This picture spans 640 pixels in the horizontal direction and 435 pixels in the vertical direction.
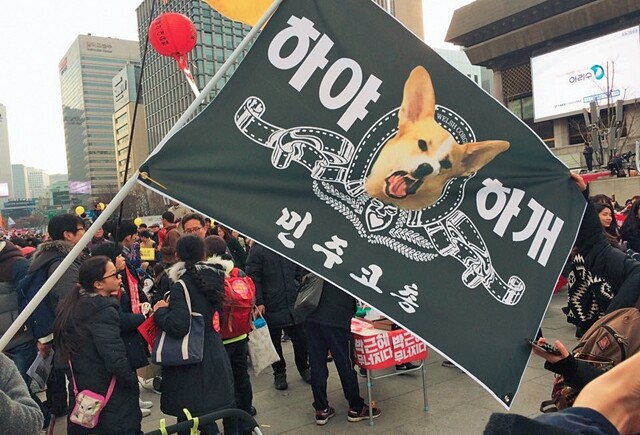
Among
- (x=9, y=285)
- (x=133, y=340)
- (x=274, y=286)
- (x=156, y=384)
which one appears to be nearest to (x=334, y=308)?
(x=274, y=286)

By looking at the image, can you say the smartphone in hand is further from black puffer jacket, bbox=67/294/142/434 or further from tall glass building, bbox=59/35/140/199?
tall glass building, bbox=59/35/140/199

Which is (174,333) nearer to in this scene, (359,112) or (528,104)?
(359,112)

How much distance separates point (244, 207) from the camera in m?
1.86

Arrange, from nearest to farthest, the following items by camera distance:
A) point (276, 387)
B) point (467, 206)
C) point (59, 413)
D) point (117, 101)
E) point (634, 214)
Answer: point (467, 206) < point (59, 413) < point (276, 387) < point (634, 214) < point (117, 101)

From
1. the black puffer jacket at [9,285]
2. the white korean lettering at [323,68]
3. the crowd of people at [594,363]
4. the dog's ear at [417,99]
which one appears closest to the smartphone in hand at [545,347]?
the crowd of people at [594,363]

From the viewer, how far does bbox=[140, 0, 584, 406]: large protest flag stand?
6.13ft

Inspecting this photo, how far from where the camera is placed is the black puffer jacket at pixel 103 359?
128 inches

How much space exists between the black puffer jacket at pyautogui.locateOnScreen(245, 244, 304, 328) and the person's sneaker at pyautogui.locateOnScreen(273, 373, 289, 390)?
610 millimetres

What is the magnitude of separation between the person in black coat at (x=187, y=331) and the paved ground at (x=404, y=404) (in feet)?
3.85

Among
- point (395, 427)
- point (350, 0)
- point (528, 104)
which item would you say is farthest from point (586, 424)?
point (528, 104)

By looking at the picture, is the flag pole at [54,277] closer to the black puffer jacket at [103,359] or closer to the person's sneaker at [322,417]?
the black puffer jacket at [103,359]

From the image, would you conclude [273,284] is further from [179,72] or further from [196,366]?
[179,72]

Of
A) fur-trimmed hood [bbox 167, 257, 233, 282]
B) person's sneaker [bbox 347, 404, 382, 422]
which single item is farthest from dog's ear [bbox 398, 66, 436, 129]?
person's sneaker [bbox 347, 404, 382, 422]

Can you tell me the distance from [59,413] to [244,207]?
4628 mm
